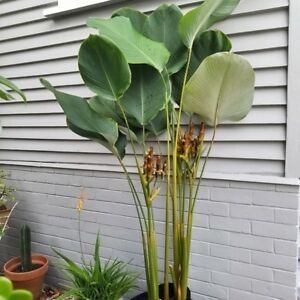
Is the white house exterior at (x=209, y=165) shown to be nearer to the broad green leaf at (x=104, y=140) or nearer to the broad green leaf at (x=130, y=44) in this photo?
the broad green leaf at (x=104, y=140)

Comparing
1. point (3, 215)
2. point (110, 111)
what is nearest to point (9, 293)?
point (110, 111)

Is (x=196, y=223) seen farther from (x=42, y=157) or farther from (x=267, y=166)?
(x=42, y=157)

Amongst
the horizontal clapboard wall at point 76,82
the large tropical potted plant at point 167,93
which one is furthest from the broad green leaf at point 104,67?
the horizontal clapboard wall at point 76,82

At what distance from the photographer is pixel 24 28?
2.72 m

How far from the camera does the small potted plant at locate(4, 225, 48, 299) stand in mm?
2455

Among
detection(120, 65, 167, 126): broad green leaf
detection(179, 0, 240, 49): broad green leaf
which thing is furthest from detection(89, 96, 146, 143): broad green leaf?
detection(179, 0, 240, 49): broad green leaf

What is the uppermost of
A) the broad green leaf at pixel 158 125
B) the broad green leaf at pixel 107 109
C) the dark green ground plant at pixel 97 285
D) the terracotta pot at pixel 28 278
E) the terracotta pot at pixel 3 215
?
the broad green leaf at pixel 107 109

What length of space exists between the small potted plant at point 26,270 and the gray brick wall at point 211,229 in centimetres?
24

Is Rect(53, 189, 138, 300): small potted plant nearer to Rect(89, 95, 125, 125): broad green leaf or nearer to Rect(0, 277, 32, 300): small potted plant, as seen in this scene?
Rect(89, 95, 125, 125): broad green leaf

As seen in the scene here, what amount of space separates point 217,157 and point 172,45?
736 mm

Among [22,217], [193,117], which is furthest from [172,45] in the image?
[22,217]

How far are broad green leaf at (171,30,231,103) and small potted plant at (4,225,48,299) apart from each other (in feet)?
5.28

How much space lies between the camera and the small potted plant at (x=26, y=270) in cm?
246

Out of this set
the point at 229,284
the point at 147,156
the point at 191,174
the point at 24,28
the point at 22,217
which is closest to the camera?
the point at 147,156
